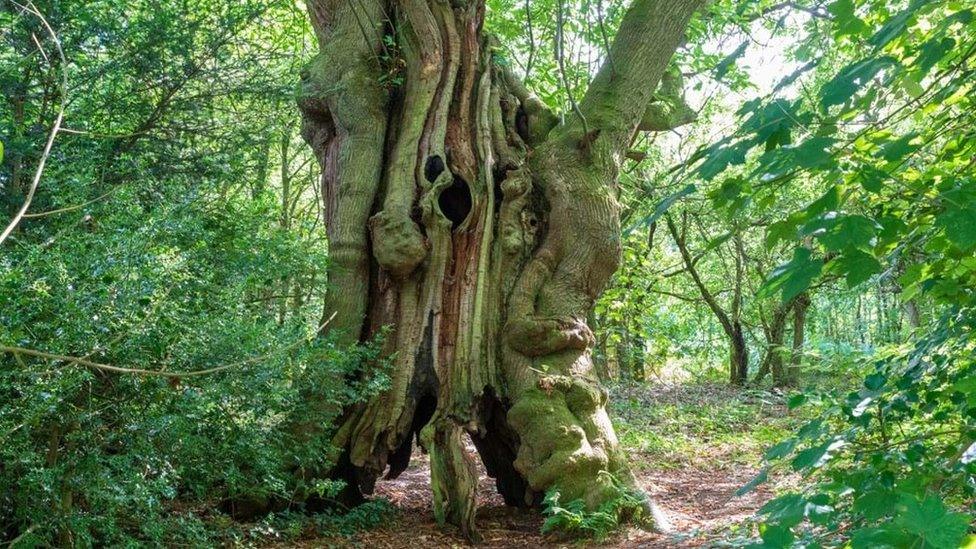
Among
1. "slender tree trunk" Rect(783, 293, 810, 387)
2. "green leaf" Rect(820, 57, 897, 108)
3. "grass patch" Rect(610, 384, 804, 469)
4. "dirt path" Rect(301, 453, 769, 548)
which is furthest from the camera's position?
"slender tree trunk" Rect(783, 293, 810, 387)

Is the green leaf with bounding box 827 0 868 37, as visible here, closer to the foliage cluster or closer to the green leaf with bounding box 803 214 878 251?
the green leaf with bounding box 803 214 878 251

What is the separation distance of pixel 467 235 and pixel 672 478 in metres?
3.30

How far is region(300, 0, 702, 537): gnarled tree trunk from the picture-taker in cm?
547

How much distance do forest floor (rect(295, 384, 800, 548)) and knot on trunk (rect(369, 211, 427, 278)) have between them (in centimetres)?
189

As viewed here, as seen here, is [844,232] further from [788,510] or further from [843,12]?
[843,12]

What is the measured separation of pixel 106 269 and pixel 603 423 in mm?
3413

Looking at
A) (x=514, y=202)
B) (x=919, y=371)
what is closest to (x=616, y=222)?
(x=514, y=202)

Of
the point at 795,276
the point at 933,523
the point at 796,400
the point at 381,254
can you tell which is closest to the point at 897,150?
the point at 795,276

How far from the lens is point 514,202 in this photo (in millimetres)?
6227

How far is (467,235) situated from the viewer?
6.08 m

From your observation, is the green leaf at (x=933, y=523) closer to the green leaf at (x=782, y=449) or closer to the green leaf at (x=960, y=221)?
the green leaf at (x=960, y=221)

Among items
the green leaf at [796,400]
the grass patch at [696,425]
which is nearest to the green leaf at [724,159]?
the green leaf at [796,400]

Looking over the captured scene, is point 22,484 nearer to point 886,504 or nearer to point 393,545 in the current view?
point 393,545

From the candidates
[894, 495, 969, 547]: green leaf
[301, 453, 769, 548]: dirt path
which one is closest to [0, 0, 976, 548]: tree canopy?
[894, 495, 969, 547]: green leaf
